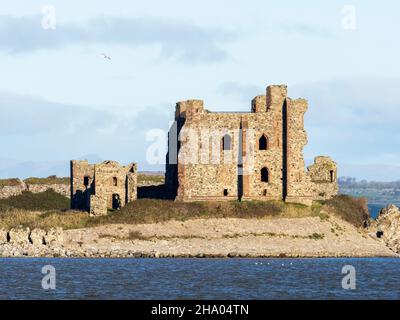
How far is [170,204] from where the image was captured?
266 ft

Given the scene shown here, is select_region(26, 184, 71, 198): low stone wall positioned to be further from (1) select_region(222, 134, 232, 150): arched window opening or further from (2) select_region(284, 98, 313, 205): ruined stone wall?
(2) select_region(284, 98, 313, 205): ruined stone wall

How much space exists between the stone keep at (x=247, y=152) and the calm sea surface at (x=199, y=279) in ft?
36.2

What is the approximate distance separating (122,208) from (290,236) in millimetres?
11473

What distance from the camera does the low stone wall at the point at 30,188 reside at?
101188 mm

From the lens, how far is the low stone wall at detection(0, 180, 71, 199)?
101m

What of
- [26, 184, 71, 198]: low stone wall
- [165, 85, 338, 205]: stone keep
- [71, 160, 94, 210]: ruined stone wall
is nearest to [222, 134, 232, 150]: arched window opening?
[165, 85, 338, 205]: stone keep

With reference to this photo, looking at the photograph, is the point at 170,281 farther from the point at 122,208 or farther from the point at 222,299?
the point at 122,208

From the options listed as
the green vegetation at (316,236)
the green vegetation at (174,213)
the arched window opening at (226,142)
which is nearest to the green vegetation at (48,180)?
the green vegetation at (174,213)

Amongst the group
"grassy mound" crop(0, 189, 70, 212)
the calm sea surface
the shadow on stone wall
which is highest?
the shadow on stone wall

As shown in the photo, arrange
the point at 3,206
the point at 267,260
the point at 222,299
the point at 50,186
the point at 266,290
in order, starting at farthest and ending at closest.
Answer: the point at 50,186 → the point at 3,206 → the point at 267,260 → the point at 266,290 → the point at 222,299

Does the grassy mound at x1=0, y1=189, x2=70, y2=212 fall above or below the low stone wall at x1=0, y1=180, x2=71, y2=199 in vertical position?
below

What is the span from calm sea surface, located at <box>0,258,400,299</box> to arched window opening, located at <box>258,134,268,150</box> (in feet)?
41.5

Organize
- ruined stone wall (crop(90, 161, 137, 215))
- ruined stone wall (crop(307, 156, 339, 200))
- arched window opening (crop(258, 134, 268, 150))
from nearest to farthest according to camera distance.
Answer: ruined stone wall (crop(90, 161, 137, 215))
arched window opening (crop(258, 134, 268, 150))
ruined stone wall (crop(307, 156, 339, 200))
